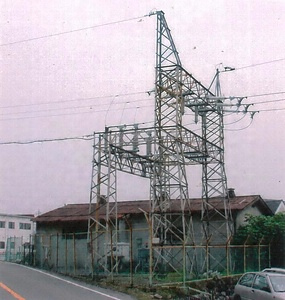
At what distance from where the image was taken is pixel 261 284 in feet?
57.9

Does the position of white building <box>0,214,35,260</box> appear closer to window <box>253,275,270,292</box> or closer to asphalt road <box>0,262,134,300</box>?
asphalt road <box>0,262,134,300</box>

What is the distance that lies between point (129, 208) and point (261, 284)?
21574 mm

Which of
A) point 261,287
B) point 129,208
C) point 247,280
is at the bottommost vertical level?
point 261,287

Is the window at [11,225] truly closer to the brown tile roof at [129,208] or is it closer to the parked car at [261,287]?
the brown tile roof at [129,208]

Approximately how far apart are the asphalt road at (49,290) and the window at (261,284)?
405cm

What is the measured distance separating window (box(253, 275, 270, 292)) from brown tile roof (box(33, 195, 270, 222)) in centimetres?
1455

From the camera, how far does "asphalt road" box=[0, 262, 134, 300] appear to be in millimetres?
17734

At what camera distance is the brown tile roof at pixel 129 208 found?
34.8 meters

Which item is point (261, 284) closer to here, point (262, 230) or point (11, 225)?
point (262, 230)

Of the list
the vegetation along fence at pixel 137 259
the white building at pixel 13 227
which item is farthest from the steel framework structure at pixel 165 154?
the white building at pixel 13 227

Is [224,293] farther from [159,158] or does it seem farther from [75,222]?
[75,222]

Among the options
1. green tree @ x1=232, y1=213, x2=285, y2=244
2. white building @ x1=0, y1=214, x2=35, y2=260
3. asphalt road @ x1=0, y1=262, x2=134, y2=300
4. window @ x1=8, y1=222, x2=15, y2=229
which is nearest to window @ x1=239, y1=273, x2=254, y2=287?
asphalt road @ x1=0, y1=262, x2=134, y2=300

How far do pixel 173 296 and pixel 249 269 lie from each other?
34.9 feet

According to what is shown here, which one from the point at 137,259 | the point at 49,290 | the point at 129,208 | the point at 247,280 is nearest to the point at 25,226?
the point at 129,208
